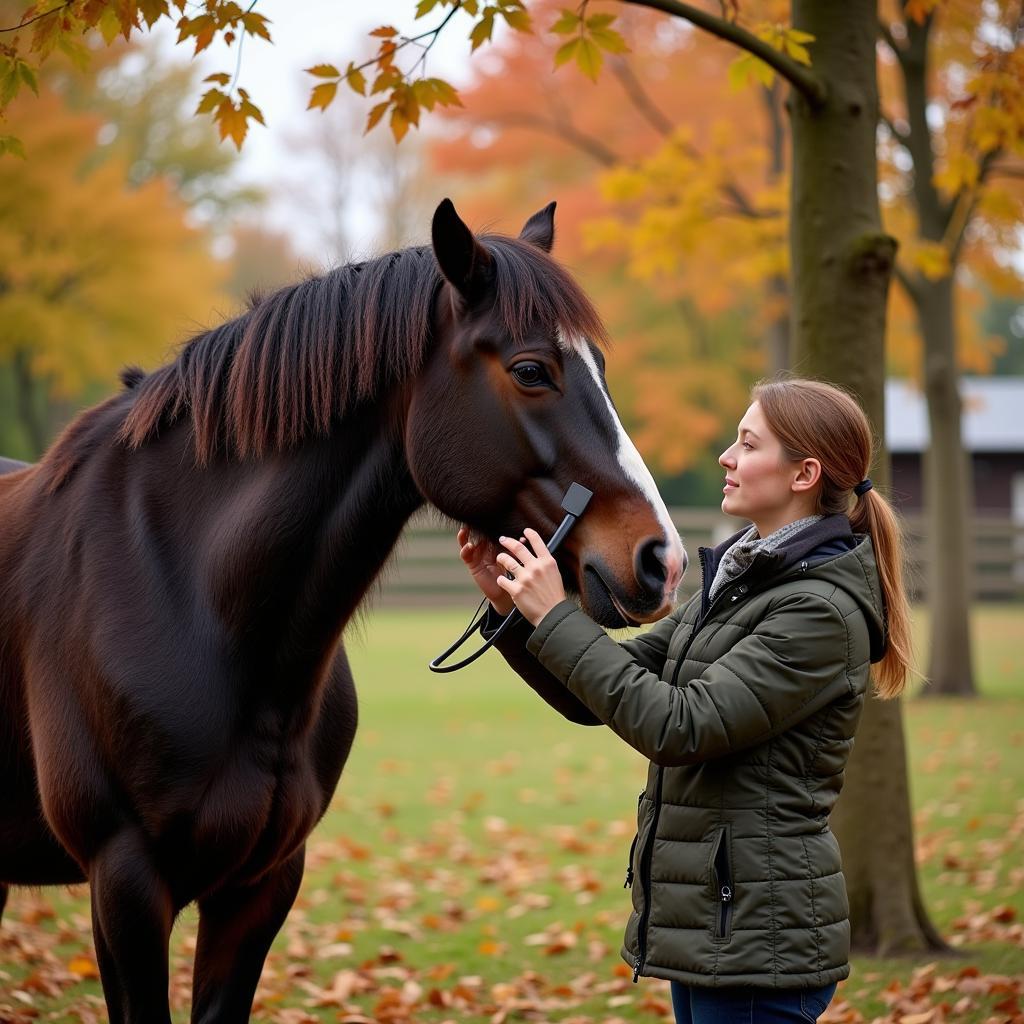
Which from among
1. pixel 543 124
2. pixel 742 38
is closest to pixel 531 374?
→ pixel 742 38

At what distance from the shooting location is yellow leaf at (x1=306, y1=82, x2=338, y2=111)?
3.92m

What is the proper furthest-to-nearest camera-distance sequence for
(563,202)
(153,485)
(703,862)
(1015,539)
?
(1015,539) < (563,202) < (153,485) < (703,862)

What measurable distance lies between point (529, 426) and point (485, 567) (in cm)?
50

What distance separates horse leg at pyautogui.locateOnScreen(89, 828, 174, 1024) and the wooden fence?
21413 millimetres

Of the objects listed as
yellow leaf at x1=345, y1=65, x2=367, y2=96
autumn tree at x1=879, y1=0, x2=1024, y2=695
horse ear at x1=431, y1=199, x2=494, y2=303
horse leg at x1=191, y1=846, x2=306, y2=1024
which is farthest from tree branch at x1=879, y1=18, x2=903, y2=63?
horse leg at x1=191, y1=846, x2=306, y2=1024

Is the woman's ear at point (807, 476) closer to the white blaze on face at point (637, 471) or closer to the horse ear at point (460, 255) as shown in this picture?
the white blaze on face at point (637, 471)

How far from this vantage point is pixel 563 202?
70.2ft

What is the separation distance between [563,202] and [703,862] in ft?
65.6

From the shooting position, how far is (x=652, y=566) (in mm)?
2492

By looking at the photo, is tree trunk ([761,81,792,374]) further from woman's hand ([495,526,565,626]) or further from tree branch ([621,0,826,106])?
woman's hand ([495,526,565,626])

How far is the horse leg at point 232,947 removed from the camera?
123 inches

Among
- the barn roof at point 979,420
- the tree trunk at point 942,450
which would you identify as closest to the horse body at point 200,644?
the tree trunk at point 942,450

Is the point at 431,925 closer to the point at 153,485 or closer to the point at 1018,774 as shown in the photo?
the point at 153,485

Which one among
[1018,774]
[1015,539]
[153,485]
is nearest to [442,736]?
[1018,774]
